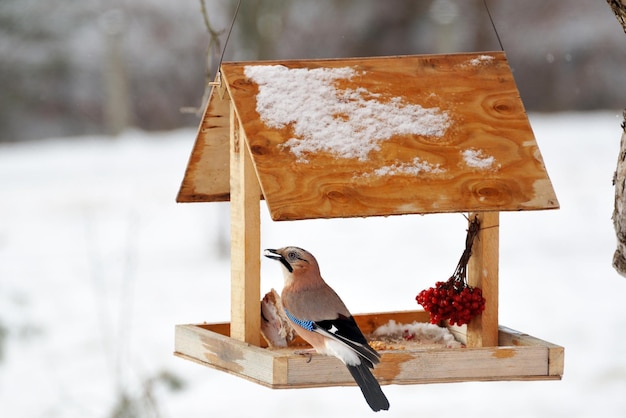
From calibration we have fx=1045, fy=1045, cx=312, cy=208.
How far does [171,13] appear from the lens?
44.8 feet

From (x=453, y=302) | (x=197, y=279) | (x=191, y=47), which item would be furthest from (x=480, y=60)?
(x=191, y=47)

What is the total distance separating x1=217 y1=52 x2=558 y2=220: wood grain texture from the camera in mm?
2701

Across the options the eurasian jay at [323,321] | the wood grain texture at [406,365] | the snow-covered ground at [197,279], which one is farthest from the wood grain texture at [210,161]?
the snow-covered ground at [197,279]

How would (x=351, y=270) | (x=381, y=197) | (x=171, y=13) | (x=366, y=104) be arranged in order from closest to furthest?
(x=381, y=197), (x=366, y=104), (x=351, y=270), (x=171, y=13)

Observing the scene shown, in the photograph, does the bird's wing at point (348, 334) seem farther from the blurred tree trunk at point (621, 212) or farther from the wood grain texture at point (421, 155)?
the blurred tree trunk at point (621, 212)

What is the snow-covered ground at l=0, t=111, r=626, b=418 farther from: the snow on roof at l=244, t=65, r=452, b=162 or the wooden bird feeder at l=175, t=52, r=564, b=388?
the snow on roof at l=244, t=65, r=452, b=162

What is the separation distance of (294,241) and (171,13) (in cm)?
565

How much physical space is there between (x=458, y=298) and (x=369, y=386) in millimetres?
572

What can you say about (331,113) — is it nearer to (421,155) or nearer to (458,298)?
(421,155)

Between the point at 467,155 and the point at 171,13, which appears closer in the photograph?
the point at 467,155

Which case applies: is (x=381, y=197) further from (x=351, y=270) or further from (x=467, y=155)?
(x=351, y=270)

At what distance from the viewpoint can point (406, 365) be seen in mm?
2836

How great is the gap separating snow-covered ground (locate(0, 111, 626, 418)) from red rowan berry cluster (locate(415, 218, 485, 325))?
6.59ft

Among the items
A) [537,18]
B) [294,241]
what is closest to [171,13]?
[537,18]
